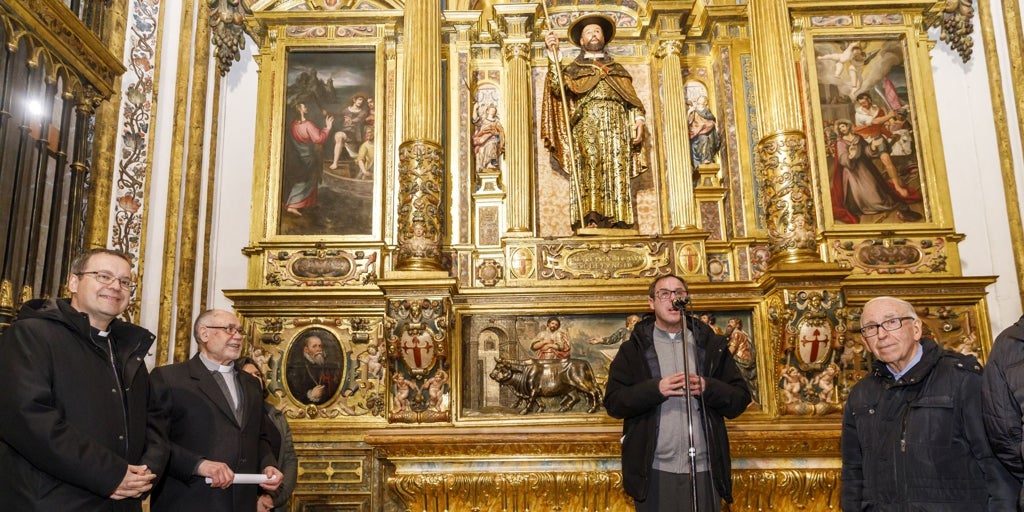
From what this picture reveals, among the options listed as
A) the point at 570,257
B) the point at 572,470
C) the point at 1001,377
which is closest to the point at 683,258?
the point at 570,257

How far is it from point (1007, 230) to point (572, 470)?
5.09 metres

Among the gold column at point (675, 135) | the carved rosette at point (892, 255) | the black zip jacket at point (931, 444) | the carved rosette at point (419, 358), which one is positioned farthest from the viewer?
the gold column at point (675, 135)

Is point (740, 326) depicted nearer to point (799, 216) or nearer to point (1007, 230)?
point (799, 216)

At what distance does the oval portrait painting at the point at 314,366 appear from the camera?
23.7 ft

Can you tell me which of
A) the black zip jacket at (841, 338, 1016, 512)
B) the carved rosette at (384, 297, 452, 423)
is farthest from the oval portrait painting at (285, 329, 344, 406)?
the black zip jacket at (841, 338, 1016, 512)

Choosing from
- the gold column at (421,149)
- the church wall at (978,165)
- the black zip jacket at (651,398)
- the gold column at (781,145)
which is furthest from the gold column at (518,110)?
the church wall at (978,165)

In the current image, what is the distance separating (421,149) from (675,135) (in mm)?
2562

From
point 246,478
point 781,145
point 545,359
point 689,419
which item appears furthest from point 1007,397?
point 781,145

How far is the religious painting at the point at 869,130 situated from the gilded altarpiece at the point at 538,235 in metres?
0.02

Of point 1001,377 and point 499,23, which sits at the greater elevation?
point 499,23

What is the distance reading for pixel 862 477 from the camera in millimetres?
3453

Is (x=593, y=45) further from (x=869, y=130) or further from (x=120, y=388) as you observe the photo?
(x=120, y=388)

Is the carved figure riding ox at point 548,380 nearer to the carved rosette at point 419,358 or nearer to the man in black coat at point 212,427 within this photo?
the carved rosette at point 419,358

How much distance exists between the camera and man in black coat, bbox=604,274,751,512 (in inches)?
145
